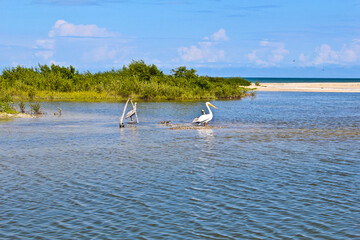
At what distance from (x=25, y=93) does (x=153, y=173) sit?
4522 cm

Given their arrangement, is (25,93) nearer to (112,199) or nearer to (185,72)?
(185,72)

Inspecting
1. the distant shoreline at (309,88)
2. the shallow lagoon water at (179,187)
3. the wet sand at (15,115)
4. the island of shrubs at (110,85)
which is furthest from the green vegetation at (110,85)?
the shallow lagoon water at (179,187)

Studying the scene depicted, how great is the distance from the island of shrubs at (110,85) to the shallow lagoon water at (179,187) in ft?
112

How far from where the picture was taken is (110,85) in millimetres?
59438

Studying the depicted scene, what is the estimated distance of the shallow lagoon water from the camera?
342 inches

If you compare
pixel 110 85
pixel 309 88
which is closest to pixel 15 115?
pixel 110 85

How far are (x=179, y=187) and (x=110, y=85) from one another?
4905cm

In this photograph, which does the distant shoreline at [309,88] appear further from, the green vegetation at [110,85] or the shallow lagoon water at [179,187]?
the shallow lagoon water at [179,187]

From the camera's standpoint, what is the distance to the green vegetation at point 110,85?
55781 mm

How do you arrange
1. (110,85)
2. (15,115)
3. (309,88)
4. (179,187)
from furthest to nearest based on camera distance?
(309,88) → (110,85) → (15,115) → (179,187)

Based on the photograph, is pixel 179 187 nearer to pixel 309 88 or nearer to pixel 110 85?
pixel 110 85

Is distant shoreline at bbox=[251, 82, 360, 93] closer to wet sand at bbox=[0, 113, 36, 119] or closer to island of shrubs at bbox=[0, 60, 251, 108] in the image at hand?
island of shrubs at bbox=[0, 60, 251, 108]

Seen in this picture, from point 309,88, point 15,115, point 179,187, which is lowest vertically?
point 179,187

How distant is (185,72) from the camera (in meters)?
64.3
